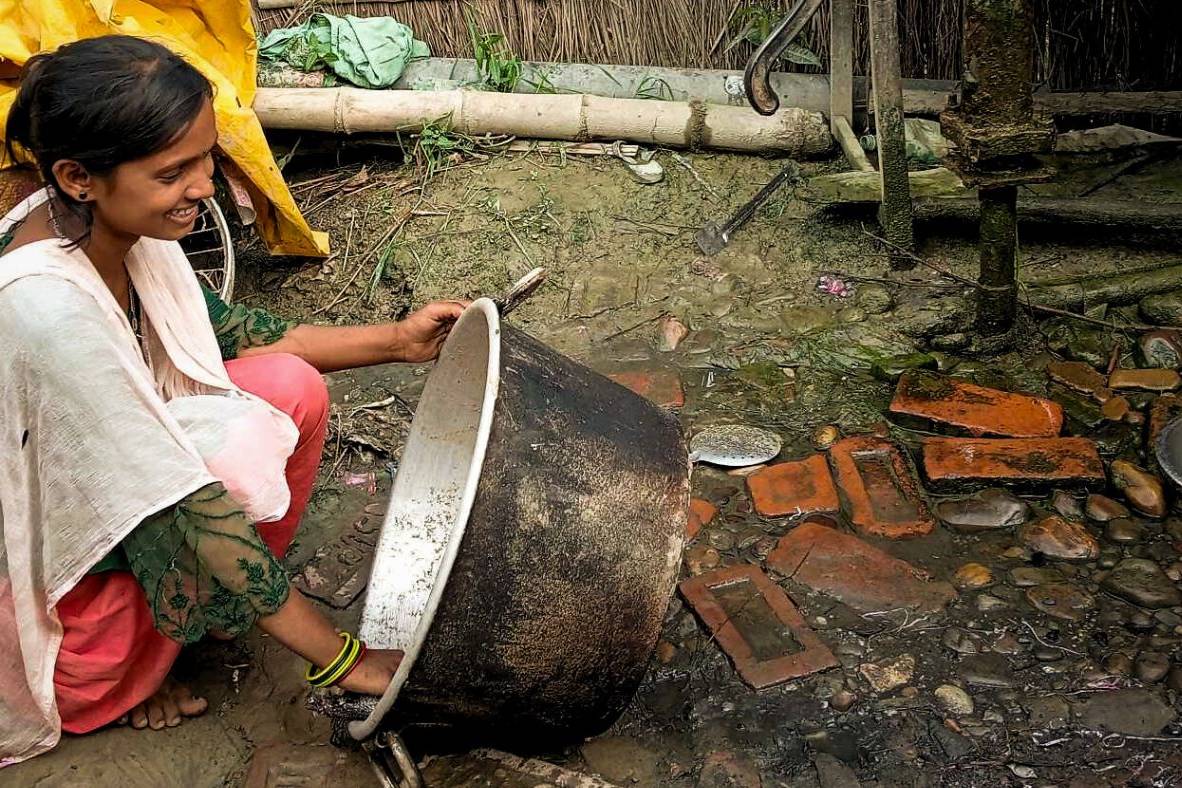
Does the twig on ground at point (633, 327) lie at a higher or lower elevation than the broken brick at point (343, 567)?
higher

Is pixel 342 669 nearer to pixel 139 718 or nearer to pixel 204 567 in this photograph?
pixel 204 567

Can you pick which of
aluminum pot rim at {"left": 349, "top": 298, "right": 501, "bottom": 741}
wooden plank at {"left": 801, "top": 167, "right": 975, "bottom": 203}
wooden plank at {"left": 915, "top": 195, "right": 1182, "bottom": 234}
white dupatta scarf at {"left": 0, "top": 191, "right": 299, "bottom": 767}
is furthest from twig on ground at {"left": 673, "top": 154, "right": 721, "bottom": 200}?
white dupatta scarf at {"left": 0, "top": 191, "right": 299, "bottom": 767}

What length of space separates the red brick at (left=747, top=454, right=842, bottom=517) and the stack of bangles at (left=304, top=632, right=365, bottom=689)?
1.21m

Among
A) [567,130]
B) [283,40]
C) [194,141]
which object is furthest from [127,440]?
[283,40]

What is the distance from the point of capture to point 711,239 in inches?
160

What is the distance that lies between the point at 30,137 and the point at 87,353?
393 mm

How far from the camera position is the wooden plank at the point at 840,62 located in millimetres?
4230

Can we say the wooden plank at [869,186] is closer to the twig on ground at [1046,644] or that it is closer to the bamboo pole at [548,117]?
the bamboo pole at [548,117]

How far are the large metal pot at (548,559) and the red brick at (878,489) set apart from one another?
0.82 m

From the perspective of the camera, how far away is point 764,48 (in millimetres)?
3340

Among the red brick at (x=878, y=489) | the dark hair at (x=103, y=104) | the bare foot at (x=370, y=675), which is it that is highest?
the dark hair at (x=103, y=104)

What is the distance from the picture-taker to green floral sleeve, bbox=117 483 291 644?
1.98m

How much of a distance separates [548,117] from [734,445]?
6.53 feet

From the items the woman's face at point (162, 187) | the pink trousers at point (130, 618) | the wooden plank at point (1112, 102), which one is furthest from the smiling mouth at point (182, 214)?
the wooden plank at point (1112, 102)
